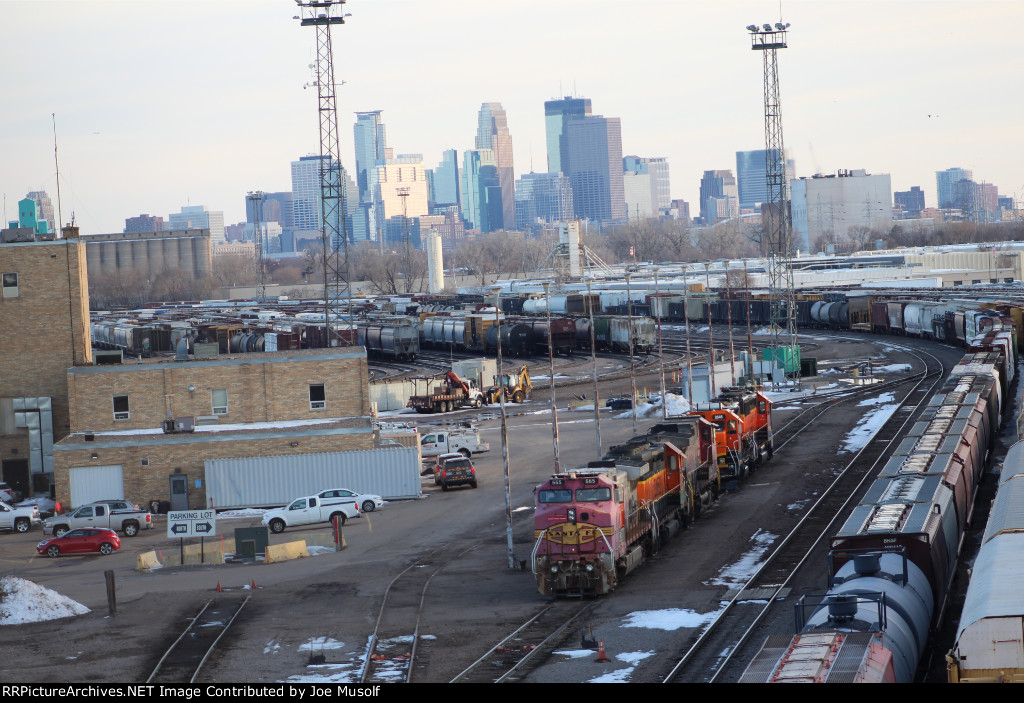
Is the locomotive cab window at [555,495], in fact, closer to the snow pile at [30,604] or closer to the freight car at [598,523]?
the freight car at [598,523]

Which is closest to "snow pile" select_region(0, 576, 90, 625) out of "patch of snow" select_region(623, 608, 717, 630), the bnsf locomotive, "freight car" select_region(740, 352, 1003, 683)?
"patch of snow" select_region(623, 608, 717, 630)

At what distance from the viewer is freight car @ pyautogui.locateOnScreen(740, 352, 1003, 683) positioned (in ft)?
47.3

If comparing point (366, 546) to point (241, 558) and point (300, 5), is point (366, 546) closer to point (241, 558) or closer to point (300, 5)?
point (241, 558)

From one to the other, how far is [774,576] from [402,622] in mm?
8919

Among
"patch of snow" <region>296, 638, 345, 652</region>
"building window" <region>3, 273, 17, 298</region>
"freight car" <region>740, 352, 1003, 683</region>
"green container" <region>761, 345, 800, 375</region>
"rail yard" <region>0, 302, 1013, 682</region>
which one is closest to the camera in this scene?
"freight car" <region>740, 352, 1003, 683</region>

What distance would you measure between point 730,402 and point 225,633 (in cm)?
2167

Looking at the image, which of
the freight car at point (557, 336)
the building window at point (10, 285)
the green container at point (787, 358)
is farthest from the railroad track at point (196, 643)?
the freight car at point (557, 336)

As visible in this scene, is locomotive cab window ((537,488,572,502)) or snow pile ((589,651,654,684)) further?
locomotive cab window ((537,488,572,502))

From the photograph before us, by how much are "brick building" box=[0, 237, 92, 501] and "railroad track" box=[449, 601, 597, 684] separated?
3172cm

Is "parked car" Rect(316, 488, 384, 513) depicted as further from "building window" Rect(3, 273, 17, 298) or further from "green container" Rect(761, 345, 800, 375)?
"green container" Rect(761, 345, 800, 375)

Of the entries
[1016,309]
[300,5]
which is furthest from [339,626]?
[1016,309]

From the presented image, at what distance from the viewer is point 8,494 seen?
153 feet

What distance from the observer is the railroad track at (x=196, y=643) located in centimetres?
2202

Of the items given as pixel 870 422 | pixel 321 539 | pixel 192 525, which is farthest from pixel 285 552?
pixel 870 422
